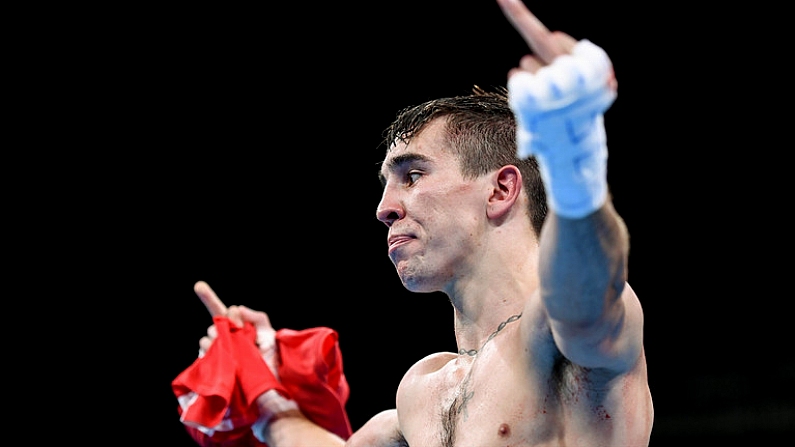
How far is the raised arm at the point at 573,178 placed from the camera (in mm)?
982

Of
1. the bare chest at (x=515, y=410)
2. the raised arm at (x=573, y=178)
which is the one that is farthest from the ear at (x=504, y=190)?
the raised arm at (x=573, y=178)

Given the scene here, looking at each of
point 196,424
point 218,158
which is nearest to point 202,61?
point 218,158

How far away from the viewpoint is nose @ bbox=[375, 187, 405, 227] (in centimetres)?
162

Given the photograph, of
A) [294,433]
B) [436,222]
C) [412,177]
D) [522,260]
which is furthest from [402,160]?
[294,433]

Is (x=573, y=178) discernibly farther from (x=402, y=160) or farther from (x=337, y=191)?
(x=337, y=191)

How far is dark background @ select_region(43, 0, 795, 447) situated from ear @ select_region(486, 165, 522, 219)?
318 cm

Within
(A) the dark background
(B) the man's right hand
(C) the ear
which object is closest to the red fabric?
(B) the man's right hand

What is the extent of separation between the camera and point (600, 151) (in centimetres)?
102

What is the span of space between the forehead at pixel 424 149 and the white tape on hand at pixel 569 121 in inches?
23.4

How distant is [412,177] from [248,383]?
708 mm

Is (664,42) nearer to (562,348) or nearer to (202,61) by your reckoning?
(202,61)

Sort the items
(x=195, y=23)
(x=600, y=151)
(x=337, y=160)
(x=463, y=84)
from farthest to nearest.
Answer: (x=337, y=160) → (x=463, y=84) → (x=195, y=23) → (x=600, y=151)

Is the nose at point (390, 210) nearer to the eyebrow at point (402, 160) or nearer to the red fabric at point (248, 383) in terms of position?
the eyebrow at point (402, 160)

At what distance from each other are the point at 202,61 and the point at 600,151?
4.07 m
